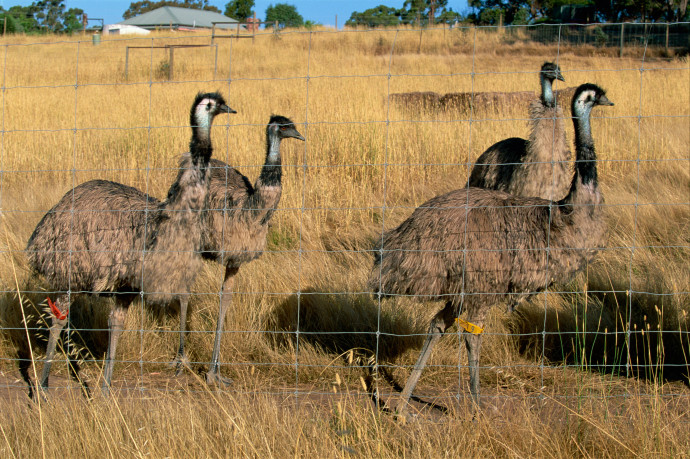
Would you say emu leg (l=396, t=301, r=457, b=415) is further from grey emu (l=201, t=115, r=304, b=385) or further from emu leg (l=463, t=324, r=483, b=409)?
grey emu (l=201, t=115, r=304, b=385)

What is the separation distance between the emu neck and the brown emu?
1109 millimetres

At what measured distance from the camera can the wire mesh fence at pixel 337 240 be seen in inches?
157

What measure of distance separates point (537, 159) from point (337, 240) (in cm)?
203

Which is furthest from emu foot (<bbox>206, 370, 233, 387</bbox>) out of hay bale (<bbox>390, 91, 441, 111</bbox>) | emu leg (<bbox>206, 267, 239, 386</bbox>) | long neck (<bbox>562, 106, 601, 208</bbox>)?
hay bale (<bbox>390, 91, 441, 111</bbox>)

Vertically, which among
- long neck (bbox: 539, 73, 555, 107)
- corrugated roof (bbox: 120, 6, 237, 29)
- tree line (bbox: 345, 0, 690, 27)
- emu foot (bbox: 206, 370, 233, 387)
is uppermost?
corrugated roof (bbox: 120, 6, 237, 29)

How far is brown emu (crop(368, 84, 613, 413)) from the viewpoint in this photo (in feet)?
11.8

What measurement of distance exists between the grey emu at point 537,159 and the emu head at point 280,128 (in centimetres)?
166

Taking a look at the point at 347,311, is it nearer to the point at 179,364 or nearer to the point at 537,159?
the point at 179,364

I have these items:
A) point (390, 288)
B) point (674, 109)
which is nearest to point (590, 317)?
point (390, 288)

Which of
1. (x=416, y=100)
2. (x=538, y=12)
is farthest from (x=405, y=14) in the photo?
(x=416, y=100)

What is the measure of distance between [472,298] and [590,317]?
149 cm

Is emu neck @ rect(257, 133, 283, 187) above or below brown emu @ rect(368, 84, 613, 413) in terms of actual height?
above

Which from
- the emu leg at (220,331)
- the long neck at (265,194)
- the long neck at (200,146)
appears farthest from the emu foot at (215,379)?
the long neck at (200,146)

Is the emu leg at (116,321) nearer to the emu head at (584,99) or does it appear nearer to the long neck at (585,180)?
the long neck at (585,180)
